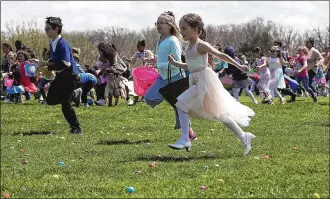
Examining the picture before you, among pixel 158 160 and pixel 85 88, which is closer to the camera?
pixel 158 160

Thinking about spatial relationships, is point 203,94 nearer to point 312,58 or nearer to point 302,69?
point 302,69

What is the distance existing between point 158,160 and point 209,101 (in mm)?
1019

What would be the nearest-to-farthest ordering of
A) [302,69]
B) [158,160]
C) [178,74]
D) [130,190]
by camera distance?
[130,190]
[158,160]
[178,74]
[302,69]

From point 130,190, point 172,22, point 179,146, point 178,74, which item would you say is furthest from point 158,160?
point 172,22

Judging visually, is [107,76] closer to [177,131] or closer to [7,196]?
[177,131]

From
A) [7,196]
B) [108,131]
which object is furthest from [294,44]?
[7,196]

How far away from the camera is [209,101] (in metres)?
7.95

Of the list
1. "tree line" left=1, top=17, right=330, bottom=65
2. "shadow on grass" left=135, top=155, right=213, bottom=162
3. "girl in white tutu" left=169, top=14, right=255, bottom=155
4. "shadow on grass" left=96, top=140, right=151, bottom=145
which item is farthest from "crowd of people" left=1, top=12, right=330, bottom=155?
"tree line" left=1, top=17, right=330, bottom=65

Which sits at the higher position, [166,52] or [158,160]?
[166,52]

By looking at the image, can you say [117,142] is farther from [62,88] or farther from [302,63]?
[302,63]

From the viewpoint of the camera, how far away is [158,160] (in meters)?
7.83

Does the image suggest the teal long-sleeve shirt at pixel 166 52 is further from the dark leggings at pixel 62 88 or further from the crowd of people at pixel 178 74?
the dark leggings at pixel 62 88

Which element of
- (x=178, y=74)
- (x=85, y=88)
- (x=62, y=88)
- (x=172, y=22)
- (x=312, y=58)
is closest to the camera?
(x=172, y=22)

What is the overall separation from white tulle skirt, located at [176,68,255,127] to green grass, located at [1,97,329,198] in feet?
1.83
